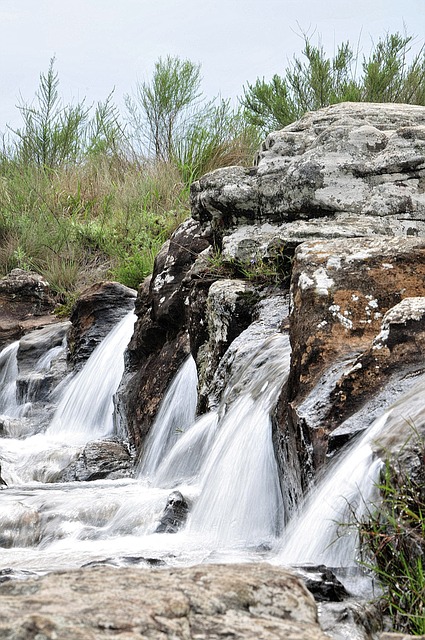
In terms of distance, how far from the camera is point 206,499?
4.18 m

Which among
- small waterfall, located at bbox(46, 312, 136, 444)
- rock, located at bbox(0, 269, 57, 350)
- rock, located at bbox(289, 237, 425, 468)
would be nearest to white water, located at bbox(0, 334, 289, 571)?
rock, located at bbox(289, 237, 425, 468)

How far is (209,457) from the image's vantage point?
15.0 ft

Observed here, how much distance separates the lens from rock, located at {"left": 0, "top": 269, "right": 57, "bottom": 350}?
37.0 feet

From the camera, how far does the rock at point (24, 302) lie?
37.0 feet

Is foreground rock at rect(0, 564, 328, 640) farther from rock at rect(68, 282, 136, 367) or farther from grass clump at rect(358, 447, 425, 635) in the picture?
rock at rect(68, 282, 136, 367)

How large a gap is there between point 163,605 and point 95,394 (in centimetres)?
686

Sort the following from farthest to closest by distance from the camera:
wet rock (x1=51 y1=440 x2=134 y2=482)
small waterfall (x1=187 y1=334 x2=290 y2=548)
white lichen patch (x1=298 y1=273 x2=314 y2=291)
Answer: wet rock (x1=51 y1=440 x2=134 y2=482) < white lichen patch (x1=298 y1=273 x2=314 y2=291) < small waterfall (x1=187 y1=334 x2=290 y2=548)

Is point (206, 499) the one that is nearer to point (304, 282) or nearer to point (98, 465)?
point (304, 282)

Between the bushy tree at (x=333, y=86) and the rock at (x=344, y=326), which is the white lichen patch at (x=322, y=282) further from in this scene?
the bushy tree at (x=333, y=86)

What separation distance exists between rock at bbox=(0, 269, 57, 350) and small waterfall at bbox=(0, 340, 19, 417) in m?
0.53

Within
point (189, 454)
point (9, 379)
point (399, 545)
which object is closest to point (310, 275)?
point (189, 454)

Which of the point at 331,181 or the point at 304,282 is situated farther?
the point at 331,181

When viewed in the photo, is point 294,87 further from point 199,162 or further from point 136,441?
point 136,441

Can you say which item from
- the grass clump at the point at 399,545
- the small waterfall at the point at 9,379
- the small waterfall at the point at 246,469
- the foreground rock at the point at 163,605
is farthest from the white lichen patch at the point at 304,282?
the small waterfall at the point at 9,379
